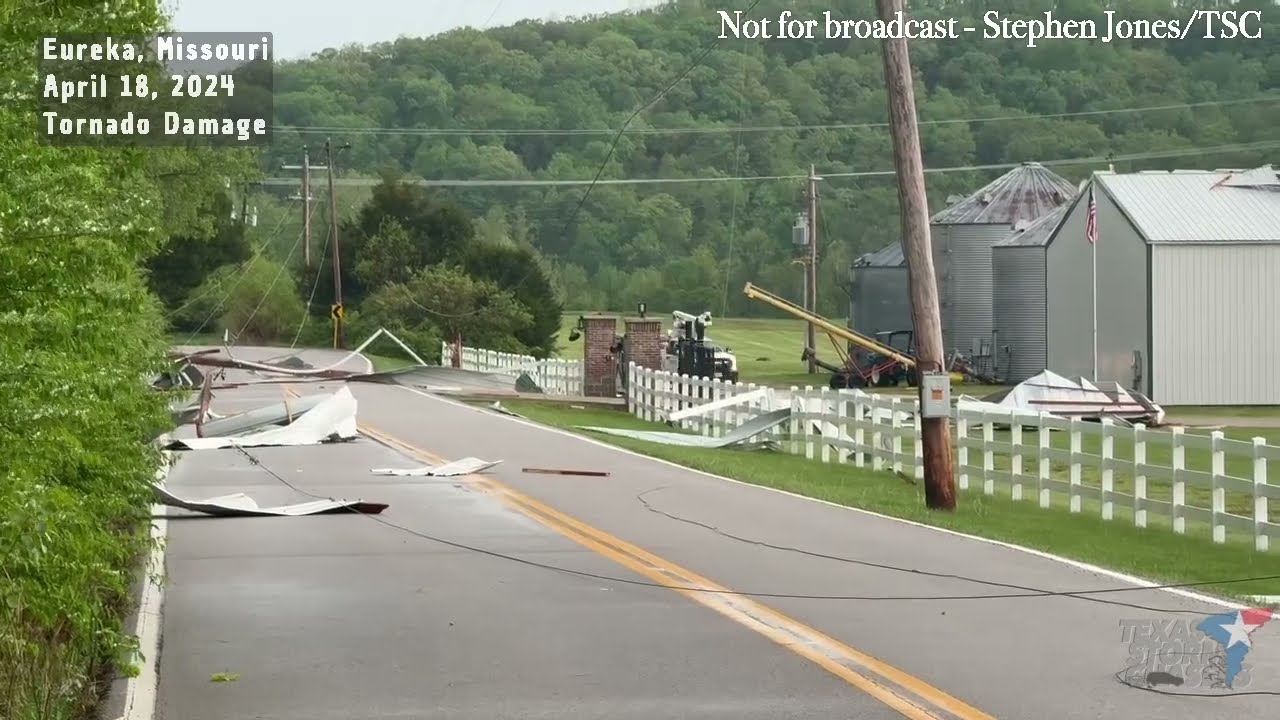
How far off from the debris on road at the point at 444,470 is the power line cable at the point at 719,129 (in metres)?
72.0

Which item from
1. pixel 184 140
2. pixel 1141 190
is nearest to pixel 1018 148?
pixel 1141 190

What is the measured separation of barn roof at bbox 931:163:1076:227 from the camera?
75.0 metres

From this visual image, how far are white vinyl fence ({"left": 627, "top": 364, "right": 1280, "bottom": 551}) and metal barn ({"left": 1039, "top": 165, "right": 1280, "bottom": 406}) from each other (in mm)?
15995

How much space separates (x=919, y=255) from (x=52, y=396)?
1355 centimetres

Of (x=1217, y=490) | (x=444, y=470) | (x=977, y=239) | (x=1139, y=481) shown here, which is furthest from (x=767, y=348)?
(x=1217, y=490)

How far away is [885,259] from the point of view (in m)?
80.1

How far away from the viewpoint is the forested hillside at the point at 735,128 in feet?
346

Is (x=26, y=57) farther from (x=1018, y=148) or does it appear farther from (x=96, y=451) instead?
(x=1018, y=148)

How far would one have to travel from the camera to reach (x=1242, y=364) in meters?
49.1

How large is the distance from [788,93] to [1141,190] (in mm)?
65230

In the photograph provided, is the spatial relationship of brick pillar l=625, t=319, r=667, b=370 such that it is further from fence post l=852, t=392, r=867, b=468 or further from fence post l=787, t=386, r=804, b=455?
fence post l=852, t=392, r=867, b=468

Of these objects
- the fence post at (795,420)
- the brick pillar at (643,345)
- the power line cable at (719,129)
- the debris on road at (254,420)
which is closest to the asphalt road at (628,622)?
the fence post at (795,420)

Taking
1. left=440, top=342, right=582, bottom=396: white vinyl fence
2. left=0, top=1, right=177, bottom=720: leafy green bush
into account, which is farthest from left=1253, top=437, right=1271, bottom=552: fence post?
left=440, top=342, right=582, bottom=396: white vinyl fence

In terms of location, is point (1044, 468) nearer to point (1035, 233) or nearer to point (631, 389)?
point (631, 389)
